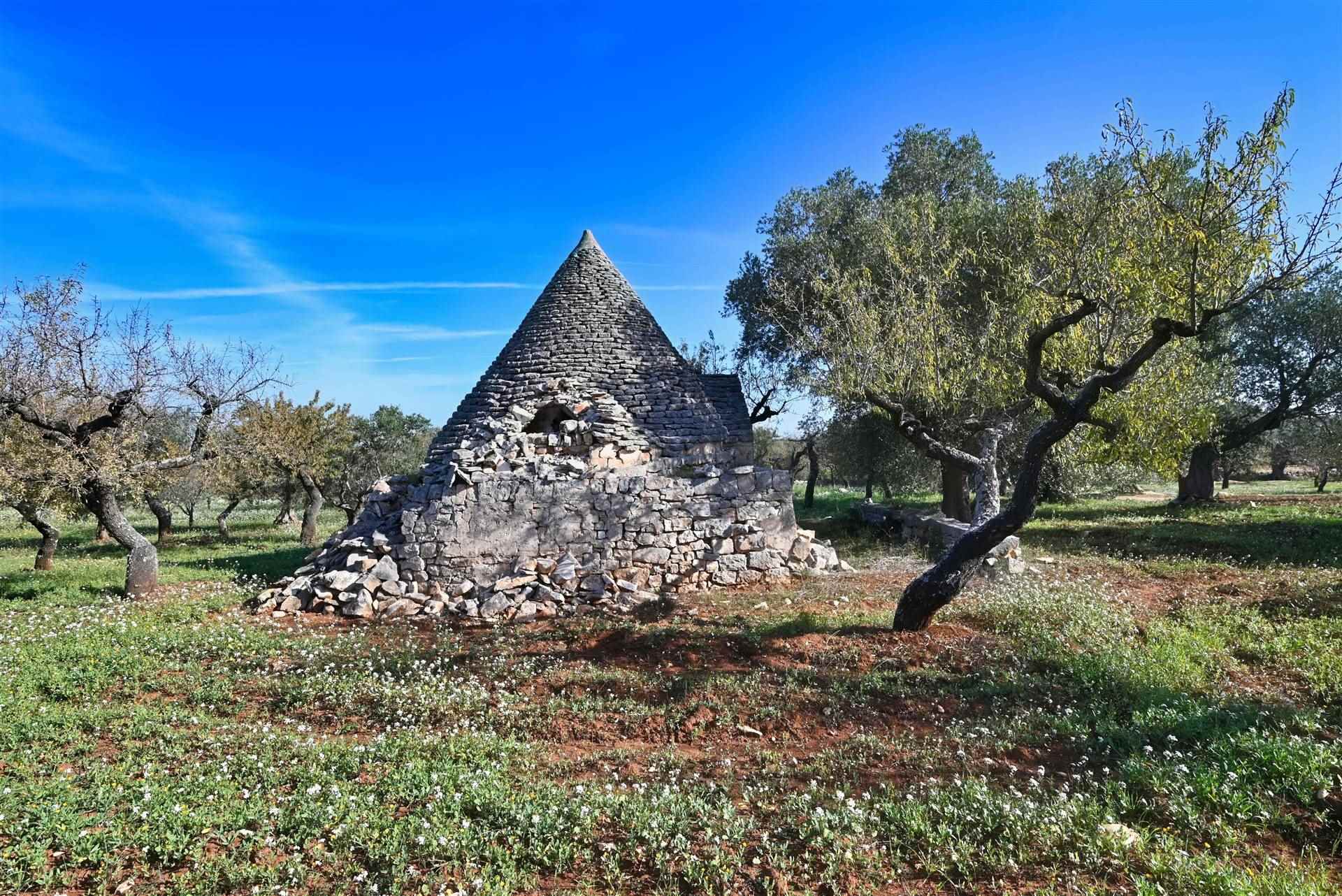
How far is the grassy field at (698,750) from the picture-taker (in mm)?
3295

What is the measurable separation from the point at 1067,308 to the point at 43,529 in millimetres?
22472

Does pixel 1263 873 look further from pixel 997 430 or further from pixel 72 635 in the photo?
pixel 72 635

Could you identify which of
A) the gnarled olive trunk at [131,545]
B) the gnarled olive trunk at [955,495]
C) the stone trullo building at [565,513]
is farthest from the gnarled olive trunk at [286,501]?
the gnarled olive trunk at [955,495]

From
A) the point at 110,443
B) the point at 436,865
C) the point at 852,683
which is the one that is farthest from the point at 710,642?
the point at 110,443

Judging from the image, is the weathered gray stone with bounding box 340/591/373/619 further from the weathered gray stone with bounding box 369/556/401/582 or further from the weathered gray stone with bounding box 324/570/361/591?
the weathered gray stone with bounding box 369/556/401/582

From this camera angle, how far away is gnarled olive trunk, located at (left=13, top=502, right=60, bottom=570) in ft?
48.7

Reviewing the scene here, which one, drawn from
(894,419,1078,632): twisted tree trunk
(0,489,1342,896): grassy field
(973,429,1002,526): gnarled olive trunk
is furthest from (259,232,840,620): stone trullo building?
(894,419,1078,632): twisted tree trunk

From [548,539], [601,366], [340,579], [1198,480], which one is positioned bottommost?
[340,579]

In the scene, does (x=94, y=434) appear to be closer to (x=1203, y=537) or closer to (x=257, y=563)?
(x=257, y=563)

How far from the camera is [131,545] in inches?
421

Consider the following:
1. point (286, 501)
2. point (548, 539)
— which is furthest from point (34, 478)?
point (286, 501)

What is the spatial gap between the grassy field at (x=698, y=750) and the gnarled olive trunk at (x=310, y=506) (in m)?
10.6

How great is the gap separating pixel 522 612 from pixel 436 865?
6.41m

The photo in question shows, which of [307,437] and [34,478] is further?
[307,437]
